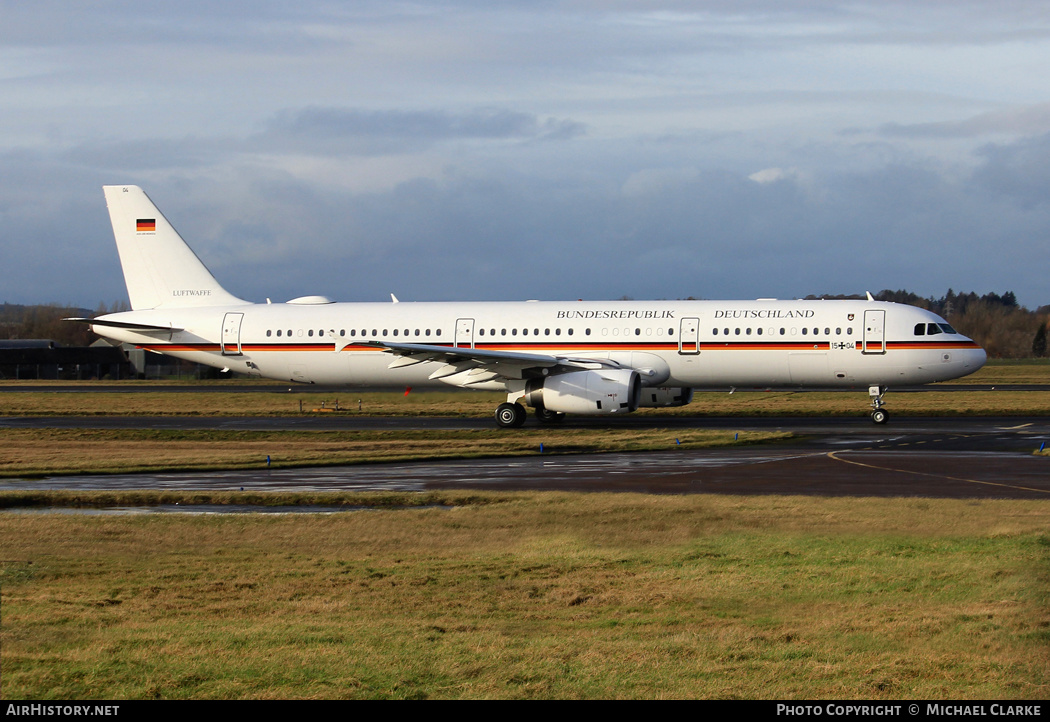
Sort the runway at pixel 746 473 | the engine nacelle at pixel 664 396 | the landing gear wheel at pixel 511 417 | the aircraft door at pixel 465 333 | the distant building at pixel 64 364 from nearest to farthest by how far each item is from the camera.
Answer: the runway at pixel 746 473, the landing gear wheel at pixel 511 417, the engine nacelle at pixel 664 396, the aircraft door at pixel 465 333, the distant building at pixel 64 364

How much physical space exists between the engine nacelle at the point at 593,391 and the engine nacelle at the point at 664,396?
2022mm

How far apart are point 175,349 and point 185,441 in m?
9.16

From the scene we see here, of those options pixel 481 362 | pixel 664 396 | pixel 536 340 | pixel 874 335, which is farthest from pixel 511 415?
pixel 874 335

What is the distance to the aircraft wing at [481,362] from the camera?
113 ft

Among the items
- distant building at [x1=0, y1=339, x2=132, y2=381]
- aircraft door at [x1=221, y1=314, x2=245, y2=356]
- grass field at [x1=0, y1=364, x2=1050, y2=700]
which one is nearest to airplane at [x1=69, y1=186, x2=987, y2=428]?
aircraft door at [x1=221, y1=314, x2=245, y2=356]

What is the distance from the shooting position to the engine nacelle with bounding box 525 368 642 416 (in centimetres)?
3347

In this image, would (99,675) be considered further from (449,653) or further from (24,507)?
(24,507)

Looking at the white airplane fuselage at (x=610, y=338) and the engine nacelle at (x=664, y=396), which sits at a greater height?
the white airplane fuselage at (x=610, y=338)

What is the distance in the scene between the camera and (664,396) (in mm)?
37375

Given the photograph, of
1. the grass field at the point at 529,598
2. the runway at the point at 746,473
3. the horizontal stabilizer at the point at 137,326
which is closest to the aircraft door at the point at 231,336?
the horizontal stabilizer at the point at 137,326

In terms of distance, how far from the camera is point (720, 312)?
36500 mm

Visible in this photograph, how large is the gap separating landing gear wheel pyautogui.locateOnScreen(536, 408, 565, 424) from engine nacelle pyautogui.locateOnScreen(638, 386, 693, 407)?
10.2 ft

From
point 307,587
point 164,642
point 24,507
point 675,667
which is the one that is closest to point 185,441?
point 24,507

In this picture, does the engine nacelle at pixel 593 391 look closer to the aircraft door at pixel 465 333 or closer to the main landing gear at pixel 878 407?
the aircraft door at pixel 465 333
